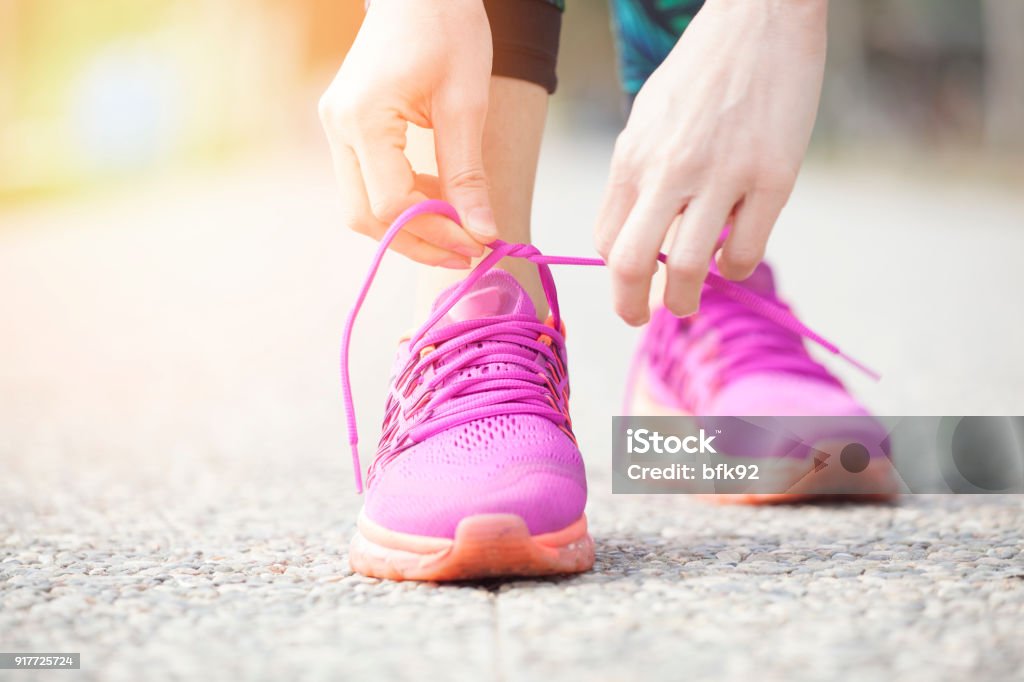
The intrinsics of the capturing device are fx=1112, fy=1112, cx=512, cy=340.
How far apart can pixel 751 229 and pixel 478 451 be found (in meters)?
0.29

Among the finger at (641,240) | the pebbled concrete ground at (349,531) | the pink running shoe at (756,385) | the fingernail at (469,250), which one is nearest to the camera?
the pebbled concrete ground at (349,531)

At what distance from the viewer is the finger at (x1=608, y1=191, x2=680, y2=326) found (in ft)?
2.74

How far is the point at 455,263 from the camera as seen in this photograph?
0.97m

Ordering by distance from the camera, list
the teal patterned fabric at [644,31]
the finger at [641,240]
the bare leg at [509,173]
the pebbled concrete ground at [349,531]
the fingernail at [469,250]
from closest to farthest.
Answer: the pebbled concrete ground at [349,531] < the finger at [641,240] < the fingernail at [469,250] < the bare leg at [509,173] < the teal patterned fabric at [644,31]

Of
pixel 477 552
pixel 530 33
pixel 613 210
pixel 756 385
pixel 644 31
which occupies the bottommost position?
pixel 477 552

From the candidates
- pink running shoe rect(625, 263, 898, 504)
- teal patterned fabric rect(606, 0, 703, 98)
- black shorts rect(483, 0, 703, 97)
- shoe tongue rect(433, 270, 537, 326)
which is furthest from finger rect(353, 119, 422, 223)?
teal patterned fabric rect(606, 0, 703, 98)

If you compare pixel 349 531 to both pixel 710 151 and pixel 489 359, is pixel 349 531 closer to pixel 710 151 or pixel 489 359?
pixel 489 359

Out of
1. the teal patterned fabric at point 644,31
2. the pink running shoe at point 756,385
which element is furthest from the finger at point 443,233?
the teal patterned fabric at point 644,31

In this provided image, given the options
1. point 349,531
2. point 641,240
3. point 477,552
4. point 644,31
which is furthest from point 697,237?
point 644,31

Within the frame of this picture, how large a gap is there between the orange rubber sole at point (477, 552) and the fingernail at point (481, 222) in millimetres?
239

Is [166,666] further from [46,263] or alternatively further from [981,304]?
[46,263]

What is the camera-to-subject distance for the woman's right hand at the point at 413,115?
0.89 metres

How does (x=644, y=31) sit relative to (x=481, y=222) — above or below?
above

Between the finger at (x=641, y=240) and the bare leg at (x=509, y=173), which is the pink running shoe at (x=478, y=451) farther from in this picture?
the finger at (x=641, y=240)
